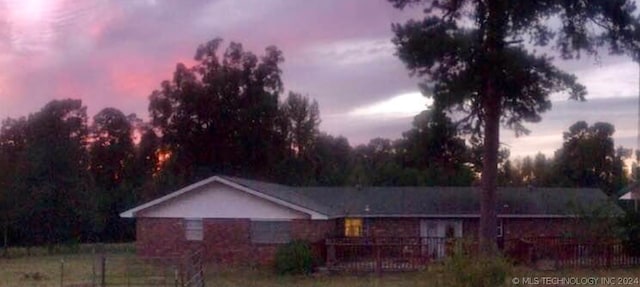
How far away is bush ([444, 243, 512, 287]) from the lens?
2300 cm

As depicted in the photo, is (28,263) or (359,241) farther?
(28,263)

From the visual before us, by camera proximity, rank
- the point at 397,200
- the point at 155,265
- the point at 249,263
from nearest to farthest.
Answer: the point at 155,265 < the point at 249,263 < the point at 397,200

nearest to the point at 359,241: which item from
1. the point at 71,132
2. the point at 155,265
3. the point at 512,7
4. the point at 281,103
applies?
the point at 155,265

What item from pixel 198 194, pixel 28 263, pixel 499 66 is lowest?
pixel 28 263

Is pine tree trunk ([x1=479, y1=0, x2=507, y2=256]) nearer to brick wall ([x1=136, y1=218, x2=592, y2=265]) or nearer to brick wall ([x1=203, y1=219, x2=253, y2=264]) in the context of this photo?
brick wall ([x1=136, y1=218, x2=592, y2=265])

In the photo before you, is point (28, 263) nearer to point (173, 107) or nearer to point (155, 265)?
point (155, 265)

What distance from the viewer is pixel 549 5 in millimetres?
39250

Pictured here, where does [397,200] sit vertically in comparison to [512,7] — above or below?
Answer: below

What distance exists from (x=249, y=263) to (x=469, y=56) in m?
12.3

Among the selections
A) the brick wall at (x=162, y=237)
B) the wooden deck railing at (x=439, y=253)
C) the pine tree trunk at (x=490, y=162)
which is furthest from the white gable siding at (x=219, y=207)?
the pine tree trunk at (x=490, y=162)

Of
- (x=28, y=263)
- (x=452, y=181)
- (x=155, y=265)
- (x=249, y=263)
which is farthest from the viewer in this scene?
(x=452, y=181)

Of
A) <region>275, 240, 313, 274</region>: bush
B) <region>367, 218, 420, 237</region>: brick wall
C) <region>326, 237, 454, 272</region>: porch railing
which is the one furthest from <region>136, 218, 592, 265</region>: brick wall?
<region>367, 218, 420, 237</region>: brick wall

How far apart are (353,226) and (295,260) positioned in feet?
42.9

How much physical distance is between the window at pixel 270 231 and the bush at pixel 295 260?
418cm
